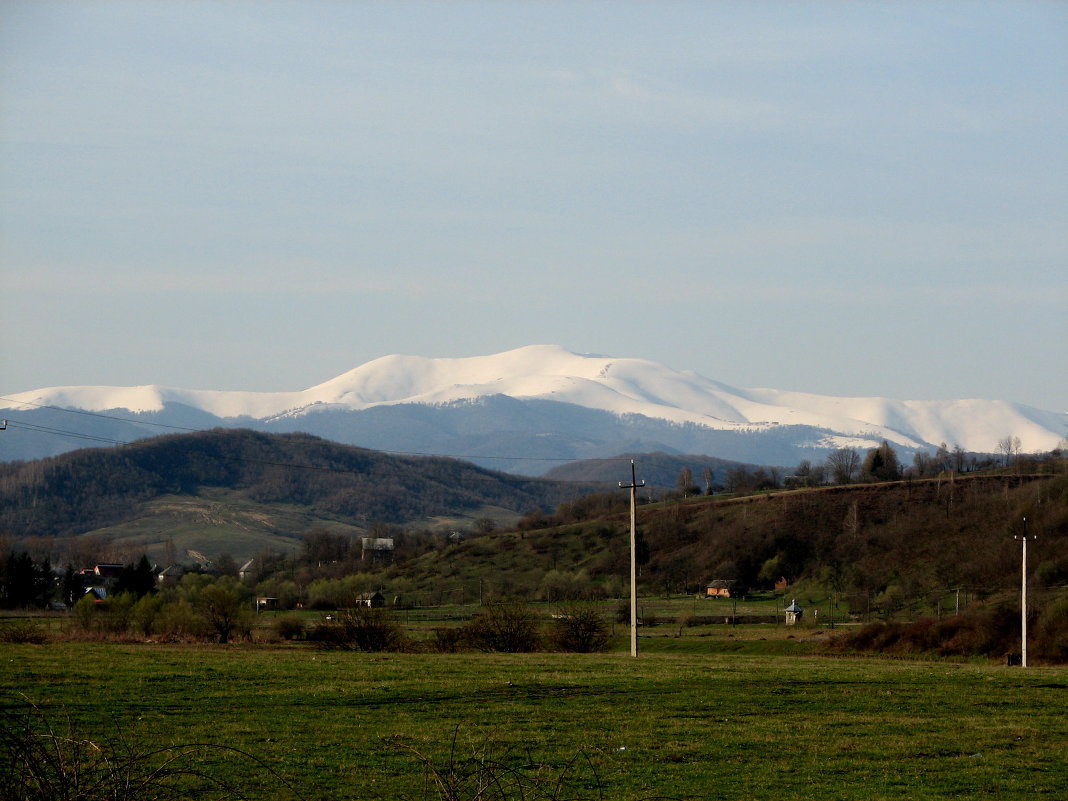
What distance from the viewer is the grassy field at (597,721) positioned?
17.2 meters

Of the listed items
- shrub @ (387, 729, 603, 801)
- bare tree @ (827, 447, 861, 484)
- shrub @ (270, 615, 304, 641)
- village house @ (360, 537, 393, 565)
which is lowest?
village house @ (360, 537, 393, 565)

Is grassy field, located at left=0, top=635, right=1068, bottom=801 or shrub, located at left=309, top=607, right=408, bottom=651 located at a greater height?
grassy field, located at left=0, top=635, right=1068, bottom=801

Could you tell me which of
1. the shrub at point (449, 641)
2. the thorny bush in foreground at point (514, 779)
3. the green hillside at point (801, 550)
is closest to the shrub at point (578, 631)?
the shrub at point (449, 641)

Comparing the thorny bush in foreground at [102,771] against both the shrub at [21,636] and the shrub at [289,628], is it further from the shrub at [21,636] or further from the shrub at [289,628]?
the shrub at [289,628]

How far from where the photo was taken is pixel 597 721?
22.7 metres

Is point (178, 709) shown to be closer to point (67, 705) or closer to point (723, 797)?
point (67, 705)

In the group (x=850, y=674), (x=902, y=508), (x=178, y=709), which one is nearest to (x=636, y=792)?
(x=178, y=709)

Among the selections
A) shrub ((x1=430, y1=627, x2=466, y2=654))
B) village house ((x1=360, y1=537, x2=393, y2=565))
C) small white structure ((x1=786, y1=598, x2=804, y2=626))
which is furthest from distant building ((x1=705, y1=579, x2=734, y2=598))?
shrub ((x1=430, y1=627, x2=466, y2=654))

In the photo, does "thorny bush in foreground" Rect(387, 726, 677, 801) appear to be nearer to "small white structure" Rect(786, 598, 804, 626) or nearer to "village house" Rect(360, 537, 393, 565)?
"small white structure" Rect(786, 598, 804, 626)

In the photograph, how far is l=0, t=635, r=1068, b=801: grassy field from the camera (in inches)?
677

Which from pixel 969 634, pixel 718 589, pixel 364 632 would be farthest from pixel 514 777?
pixel 718 589

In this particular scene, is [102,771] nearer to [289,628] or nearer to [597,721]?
[597,721]

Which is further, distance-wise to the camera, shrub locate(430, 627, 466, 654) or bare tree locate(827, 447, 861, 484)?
bare tree locate(827, 447, 861, 484)

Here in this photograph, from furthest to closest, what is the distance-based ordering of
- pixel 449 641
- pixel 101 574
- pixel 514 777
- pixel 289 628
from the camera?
pixel 101 574 < pixel 289 628 < pixel 449 641 < pixel 514 777
